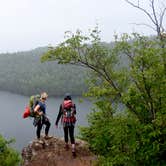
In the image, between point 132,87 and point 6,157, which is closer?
point 132,87

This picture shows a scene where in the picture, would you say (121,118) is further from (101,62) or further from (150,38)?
(150,38)

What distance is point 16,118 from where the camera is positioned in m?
108

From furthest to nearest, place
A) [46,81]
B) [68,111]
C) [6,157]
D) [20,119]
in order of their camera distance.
Answer: [46,81], [20,119], [6,157], [68,111]

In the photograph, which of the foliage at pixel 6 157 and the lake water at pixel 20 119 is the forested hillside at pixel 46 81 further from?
the foliage at pixel 6 157

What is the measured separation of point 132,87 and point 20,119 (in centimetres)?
9632

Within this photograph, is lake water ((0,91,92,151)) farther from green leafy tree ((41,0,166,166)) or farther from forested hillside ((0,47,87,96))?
green leafy tree ((41,0,166,166))

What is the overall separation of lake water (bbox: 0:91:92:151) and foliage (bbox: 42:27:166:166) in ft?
145

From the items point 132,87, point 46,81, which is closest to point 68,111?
point 132,87

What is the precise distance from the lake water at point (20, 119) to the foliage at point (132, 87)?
44.3m

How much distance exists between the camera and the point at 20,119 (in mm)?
106000

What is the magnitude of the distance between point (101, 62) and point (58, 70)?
17817cm

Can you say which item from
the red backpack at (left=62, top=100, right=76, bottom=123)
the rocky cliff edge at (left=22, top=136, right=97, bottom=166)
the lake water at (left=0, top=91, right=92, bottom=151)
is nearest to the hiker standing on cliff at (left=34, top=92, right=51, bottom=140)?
the rocky cliff edge at (left=22, top=136, right=97, bottom=166)

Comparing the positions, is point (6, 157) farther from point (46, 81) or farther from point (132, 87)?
point (46, 81)

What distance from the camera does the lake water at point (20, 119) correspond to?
77.2 meters
